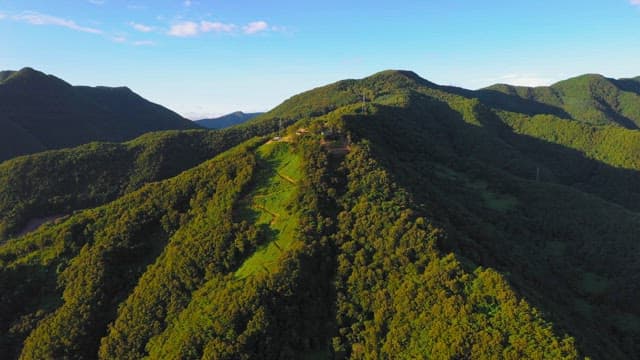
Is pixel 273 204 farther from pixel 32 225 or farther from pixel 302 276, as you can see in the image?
pixel 32 225

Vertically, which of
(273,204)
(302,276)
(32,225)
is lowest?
(32,225)

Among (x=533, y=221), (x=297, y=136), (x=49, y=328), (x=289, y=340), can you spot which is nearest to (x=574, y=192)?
(x=533, y=221)

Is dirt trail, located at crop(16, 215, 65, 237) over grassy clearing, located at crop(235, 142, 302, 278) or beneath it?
beneath

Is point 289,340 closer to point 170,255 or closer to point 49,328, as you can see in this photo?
point 170,255

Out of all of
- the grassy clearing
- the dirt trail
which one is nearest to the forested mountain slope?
the grassy clearing

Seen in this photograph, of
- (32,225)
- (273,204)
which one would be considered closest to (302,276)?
(273,204)

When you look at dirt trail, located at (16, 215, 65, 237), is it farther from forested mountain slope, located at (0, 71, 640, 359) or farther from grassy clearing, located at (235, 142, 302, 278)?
grassy clearing, located at (235, 142, 302, 278)

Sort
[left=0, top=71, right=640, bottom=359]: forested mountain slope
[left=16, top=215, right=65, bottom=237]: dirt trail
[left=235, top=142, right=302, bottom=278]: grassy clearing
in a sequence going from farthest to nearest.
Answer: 1. [left=16, top=215, right=65, bottom=237]: dirt trail
2. [left=235, top=142, right=302, bottom=278]: grassy clearing
3. [left=0, top=71, right=640, bottom=359]: forested mountain slope
